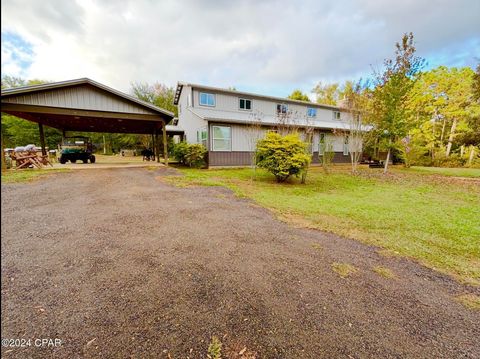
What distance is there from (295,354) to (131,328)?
4.75 ft

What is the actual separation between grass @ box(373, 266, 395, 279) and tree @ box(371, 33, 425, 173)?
12991 millimetres

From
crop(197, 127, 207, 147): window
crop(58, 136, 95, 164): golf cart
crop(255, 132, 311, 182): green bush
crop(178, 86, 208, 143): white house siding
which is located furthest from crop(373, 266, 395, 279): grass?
crop(58, 136, 95, 164): golf cart

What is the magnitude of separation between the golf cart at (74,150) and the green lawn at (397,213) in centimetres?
1116

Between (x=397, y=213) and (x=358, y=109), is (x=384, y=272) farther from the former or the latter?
(x=358, y=109)

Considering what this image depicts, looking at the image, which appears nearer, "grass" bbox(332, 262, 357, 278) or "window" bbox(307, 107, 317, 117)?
"grass" bbox(332, 262, 357, 278)

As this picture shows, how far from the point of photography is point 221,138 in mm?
14312

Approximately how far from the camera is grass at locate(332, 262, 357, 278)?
2.96 metres

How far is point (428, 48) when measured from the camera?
12.3 meters

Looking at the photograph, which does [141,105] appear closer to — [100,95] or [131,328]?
[100,95]

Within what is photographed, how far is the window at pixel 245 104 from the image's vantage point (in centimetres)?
1738

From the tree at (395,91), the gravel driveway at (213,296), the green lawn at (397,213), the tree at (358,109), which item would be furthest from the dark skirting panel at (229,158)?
the gravel driveway at (213,296)

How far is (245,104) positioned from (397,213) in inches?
553

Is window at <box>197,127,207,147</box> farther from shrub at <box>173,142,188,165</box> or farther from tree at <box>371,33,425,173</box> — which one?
tree at <box>371,33,425,173</box>

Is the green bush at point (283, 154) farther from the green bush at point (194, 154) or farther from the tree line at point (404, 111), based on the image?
the tree line at point (404, 111)
